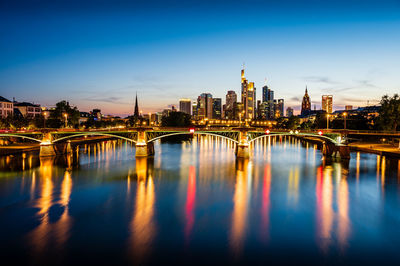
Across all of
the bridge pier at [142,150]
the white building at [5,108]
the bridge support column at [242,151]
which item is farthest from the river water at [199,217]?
the white building at [5,108]

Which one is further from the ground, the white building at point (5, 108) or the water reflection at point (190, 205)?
the white building at point (5, 108)

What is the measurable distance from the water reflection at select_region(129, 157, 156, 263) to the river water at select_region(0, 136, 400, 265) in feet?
0.27

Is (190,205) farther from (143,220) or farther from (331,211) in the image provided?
(331,211)

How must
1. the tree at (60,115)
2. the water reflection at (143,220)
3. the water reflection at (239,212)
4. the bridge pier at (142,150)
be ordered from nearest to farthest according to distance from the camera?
the water reflection at (143,220) → the water reflection at (239,212) → the bridge pier at (142,150) → the tree at (60,115)

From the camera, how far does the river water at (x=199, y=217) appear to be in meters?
15.8

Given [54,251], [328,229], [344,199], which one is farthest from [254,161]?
[54,251]

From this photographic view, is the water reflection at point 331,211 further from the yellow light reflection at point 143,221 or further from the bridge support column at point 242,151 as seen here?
the bridge support column at point 242,151

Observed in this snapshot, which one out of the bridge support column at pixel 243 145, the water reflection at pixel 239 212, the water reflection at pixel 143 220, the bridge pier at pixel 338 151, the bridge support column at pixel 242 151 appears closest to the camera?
the water reflection at pixel 143 220

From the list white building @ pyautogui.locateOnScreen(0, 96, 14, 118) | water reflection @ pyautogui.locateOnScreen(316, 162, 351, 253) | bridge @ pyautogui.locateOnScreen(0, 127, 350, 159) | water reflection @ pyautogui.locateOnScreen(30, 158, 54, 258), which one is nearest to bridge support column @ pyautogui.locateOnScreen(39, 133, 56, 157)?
bridge @ pyautogui.locateOnScreen(0, 127, 350, 159)

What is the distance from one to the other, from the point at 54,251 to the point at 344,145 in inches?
2080

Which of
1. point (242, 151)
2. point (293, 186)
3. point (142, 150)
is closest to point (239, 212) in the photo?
point (293, 186)

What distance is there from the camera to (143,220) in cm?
2091

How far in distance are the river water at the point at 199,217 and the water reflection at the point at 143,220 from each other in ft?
0.27

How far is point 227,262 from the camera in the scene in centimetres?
1484
